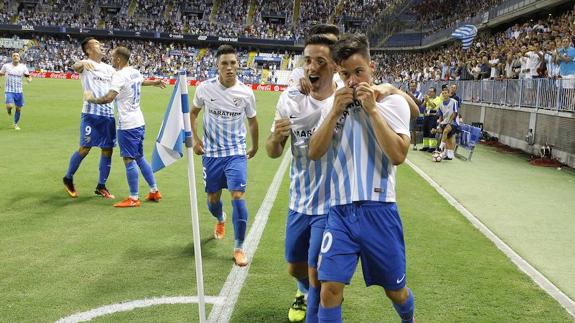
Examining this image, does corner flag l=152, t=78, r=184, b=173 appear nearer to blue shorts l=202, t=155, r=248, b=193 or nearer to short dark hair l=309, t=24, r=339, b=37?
short dark hair l=309, t=24, r=339, b=37

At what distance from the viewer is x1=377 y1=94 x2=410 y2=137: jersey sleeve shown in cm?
320

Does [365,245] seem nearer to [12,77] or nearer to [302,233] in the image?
[302,233]

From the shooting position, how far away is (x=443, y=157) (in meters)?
15.8

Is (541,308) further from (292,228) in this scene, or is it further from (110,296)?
(110,296)

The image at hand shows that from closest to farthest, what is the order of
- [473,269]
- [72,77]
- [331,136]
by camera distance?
[331,136] < [473,269] < [72,77]

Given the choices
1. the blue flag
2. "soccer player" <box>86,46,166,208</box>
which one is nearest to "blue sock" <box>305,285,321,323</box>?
the blue flag

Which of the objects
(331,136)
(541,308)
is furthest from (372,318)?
(331,136)

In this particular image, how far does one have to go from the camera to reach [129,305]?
4.63 m

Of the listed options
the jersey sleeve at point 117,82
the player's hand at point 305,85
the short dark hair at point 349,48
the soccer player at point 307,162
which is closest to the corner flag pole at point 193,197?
the soccer player at point 307,162

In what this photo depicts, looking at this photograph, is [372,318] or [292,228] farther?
[372,318]

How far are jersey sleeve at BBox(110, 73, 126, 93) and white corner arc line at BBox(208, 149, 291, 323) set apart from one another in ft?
8.99

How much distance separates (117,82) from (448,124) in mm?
10389

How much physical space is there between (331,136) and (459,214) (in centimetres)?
595

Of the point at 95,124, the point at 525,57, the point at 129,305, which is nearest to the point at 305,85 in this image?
the point at 129,305
